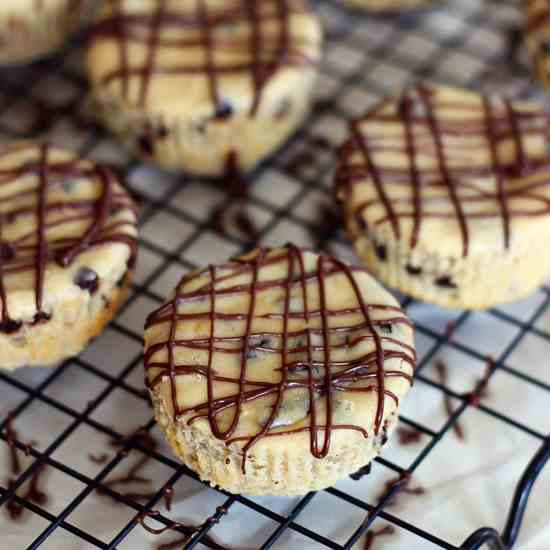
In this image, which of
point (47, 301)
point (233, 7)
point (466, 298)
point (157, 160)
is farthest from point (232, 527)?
point (233, 7)

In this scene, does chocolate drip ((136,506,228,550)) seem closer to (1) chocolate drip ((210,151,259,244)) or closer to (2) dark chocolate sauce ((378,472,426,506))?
(2) dark chocolate sauce ((378,472,426,506))

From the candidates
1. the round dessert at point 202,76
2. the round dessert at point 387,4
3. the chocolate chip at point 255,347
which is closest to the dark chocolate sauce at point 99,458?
the chocolate chip at point 255,347

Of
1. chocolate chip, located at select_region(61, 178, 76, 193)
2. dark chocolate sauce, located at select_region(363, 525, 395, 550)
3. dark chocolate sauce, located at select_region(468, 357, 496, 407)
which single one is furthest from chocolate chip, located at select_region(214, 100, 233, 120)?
dark chocolate sauce, located at select_region(363, 525, 395, 550)

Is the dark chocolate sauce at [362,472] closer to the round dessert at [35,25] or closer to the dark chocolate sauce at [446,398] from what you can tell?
the dark chocolate sauce at [446,398]

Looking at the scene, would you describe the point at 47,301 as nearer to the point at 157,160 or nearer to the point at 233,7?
→ the point at 157,160

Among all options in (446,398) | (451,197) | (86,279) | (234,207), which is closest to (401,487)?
(446,398)

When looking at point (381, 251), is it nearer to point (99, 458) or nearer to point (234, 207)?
point (234, 207)
